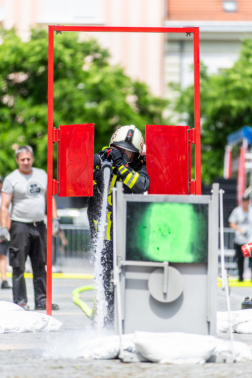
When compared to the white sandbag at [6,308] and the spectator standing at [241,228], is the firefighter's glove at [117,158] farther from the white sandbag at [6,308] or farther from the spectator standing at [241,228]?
the spectator standing at [241,228]

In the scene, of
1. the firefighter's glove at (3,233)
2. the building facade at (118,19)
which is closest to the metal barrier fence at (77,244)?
the firefighter's glove at (3,233)

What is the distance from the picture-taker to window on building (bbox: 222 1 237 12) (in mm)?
30266

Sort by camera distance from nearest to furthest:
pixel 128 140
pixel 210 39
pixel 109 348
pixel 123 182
Answer: 1. pixel 109 348
2. pixel 123 182
3. pixel 128 140
4. pixel 210 39

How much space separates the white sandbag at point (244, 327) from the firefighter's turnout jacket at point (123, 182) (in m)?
1.45

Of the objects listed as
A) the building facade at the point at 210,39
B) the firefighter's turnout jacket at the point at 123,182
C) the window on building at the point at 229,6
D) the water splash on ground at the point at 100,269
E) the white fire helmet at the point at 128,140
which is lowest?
the water splash on ground at the point at 100,269

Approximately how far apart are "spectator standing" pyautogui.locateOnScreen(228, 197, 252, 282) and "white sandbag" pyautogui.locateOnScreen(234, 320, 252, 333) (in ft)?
22.7

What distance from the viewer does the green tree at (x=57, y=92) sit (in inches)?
787

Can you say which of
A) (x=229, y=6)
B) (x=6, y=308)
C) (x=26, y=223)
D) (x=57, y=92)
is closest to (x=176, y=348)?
(x=6, y=308)

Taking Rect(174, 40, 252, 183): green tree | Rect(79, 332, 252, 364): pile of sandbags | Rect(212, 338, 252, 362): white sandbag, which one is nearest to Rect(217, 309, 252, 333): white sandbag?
Rect(212, 338, 252, 362): white sandbag

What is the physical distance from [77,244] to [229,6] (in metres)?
17.8

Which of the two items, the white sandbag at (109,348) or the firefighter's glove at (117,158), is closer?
the white sandbag at (109,348)

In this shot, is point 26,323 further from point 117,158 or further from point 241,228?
point 241,228

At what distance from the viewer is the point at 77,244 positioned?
16.4 m

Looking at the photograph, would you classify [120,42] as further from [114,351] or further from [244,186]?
[114,351]
